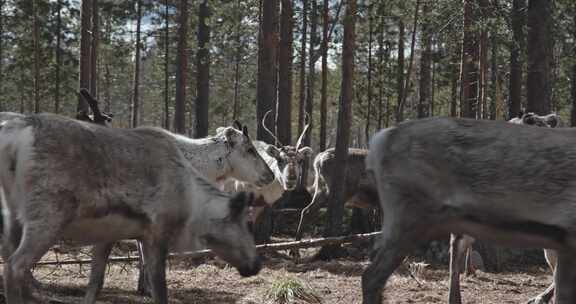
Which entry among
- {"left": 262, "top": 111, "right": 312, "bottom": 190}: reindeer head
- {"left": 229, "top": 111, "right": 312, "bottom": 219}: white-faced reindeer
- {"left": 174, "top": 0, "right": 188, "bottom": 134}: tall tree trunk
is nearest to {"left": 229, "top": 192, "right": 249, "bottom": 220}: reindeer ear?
{"left": 229, "top": 111, "right": 312, "bottom": 219}: white-faced reindeer

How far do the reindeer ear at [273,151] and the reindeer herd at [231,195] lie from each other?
212 inches

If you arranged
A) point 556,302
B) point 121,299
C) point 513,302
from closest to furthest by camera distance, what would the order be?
1. point 556,302
2. point 121,299
3. point 513,302

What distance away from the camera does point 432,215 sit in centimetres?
498

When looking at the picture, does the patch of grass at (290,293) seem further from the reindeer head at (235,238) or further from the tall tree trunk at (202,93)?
the tall tree trunk at (202,93)

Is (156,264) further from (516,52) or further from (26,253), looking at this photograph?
(516,52)

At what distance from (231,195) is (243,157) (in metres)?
2.83

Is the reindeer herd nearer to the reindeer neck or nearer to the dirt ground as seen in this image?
the dirt ground

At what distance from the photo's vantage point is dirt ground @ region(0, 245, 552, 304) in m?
8.07

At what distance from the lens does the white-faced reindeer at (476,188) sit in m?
4.81

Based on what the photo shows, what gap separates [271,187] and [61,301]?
551 centimetres

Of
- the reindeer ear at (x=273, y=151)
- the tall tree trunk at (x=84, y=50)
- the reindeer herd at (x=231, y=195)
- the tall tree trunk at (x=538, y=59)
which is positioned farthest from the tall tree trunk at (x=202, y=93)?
the reindeer herd at (x=231, y=195)

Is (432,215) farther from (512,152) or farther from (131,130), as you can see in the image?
(131,130)

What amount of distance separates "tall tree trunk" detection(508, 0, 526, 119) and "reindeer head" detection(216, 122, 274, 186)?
23.4 ft

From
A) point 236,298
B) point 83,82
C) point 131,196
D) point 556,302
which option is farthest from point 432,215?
point 83,82
